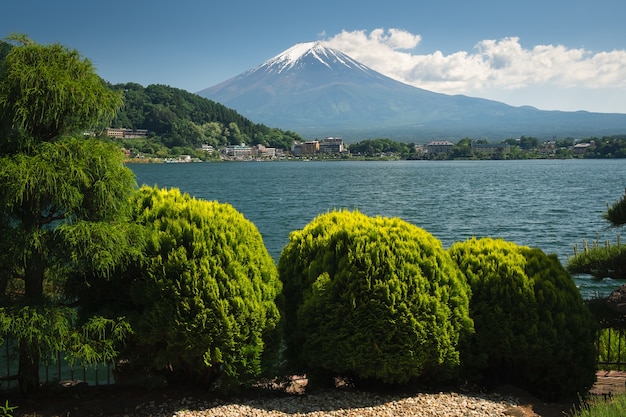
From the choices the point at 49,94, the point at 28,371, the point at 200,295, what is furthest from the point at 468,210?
the point at 49,94

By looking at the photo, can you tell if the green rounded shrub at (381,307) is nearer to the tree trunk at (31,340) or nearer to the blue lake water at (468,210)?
the tree trunk at (31,340)

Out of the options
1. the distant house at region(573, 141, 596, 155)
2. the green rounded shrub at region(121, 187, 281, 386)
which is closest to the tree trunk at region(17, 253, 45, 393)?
the green rounded shrub at region(121, 187, 281, 386)

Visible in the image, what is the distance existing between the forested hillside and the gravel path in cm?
14437

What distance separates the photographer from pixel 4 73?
18.5 ft

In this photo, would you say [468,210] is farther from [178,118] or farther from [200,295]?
[178,118]

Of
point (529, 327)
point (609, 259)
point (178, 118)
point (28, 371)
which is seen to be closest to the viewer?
point (28, 371)

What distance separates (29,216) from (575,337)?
6.30 m

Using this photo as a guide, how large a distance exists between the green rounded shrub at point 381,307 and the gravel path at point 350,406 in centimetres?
29

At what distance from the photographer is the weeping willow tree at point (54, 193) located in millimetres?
5438

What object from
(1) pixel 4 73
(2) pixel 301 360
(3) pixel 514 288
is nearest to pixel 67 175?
(1) pixel 4 73

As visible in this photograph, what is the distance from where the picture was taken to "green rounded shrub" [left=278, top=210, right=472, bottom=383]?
19.9 feet

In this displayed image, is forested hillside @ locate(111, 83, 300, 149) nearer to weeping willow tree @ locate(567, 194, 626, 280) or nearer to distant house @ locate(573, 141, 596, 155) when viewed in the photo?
distant house @ locate(573, 141, 596, 155)

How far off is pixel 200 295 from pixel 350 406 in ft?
6.63

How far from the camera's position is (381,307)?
605cm
